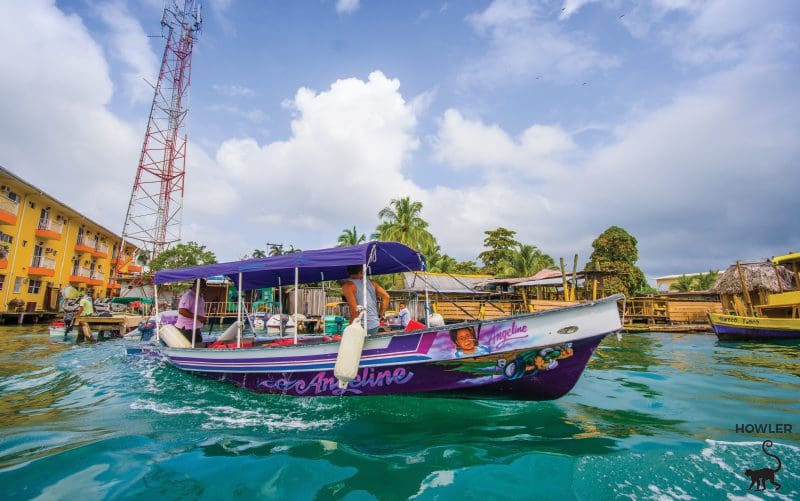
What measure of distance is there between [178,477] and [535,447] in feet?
11.8

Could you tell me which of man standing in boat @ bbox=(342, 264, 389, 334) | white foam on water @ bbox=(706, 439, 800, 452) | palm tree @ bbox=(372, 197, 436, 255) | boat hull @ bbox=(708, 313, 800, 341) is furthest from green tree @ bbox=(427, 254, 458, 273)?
white foam on water @ bbox=(706, 439, 800, 452)

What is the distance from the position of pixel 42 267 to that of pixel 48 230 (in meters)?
2.83

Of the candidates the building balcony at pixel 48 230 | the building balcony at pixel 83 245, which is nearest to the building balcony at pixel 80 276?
the building balcony at pixel 83 245

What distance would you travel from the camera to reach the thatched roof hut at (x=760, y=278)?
18156mm

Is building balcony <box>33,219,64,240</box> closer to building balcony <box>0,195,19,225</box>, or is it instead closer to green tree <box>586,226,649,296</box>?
building balcony <box>0,195,19,225</box>

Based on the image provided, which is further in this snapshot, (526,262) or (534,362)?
(526,262)

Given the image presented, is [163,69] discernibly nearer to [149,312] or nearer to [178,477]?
[149,312]

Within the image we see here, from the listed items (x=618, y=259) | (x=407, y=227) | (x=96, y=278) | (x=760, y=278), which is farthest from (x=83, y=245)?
(x=760, y=278)

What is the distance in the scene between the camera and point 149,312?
2634 cm

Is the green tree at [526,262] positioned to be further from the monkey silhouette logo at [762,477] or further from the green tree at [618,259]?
the monkey silhouette logo at [762,477]

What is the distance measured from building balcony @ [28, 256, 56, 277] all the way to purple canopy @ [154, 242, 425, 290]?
28481 mm

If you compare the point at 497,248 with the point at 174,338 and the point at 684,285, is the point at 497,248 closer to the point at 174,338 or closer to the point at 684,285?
the point at 684,285

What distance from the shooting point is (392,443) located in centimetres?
422

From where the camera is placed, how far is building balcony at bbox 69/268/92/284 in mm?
31266
